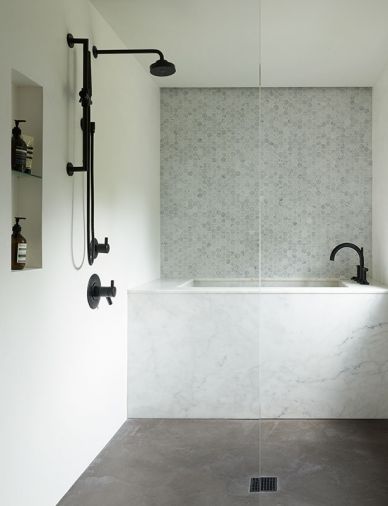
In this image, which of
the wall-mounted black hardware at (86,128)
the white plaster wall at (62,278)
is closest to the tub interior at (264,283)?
the white plaster wall at (62,278)

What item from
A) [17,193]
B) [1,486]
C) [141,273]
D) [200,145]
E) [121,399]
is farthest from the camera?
[200,145]

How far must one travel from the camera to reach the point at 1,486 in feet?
6.15

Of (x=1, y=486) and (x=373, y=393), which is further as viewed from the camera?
(x=373, y=393)

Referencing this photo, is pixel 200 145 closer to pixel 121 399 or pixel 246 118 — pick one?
pixel 246 118

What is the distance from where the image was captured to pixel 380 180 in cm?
412

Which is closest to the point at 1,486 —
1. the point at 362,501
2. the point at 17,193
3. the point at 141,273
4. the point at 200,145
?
the point at 17,193

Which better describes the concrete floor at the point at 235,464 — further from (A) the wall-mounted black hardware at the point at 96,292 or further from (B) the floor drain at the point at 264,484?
(A) the wall-mounted black hardware at the point at 96,292

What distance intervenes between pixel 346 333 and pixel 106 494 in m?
1.55

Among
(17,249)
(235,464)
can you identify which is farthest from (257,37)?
(235,464)

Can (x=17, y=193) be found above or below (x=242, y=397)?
above

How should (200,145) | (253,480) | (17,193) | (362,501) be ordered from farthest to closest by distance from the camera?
(200,145) < (253,480) < (362,501) < (17,193)

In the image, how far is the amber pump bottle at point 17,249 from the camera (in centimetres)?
203

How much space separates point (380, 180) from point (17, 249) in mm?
2811

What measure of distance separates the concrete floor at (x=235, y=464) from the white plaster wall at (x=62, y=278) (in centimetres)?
14
